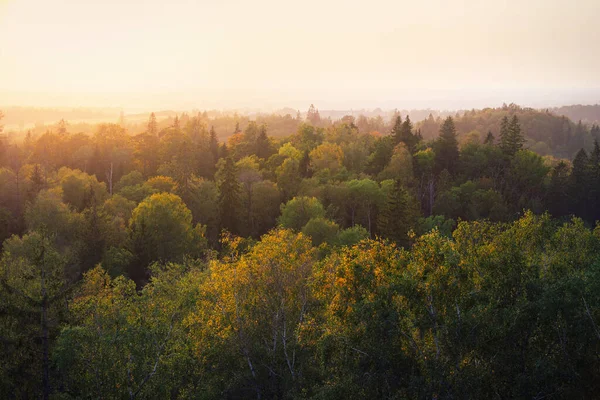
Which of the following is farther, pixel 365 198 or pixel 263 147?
Answer: pixel 263 147

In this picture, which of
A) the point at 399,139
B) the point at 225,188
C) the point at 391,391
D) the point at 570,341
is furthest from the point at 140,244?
the point at 399,139

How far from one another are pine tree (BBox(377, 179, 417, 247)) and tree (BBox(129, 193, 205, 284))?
58.1 feet

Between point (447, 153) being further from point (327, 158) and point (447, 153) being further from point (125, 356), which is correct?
point (125, 356)

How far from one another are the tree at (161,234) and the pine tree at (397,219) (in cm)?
1771

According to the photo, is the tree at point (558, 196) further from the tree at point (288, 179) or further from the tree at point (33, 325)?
the tree at point (33, 325)

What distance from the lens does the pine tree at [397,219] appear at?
44844 mm

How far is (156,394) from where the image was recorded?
566 inches

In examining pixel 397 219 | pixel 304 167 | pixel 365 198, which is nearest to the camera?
pixel 397 219

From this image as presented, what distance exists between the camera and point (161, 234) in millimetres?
40656

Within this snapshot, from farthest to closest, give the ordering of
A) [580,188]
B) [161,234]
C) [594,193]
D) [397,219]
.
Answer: [594,193] < [580,188] < [397,219] < [161,234]

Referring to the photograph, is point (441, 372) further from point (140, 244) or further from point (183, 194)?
point (183, 194)

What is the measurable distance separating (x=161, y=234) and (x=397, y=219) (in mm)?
22071

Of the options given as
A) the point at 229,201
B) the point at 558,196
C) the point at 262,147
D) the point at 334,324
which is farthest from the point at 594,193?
the point at 334,324

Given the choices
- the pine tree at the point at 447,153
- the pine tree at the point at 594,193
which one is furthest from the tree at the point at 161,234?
the pine tree at the point at 594,193
